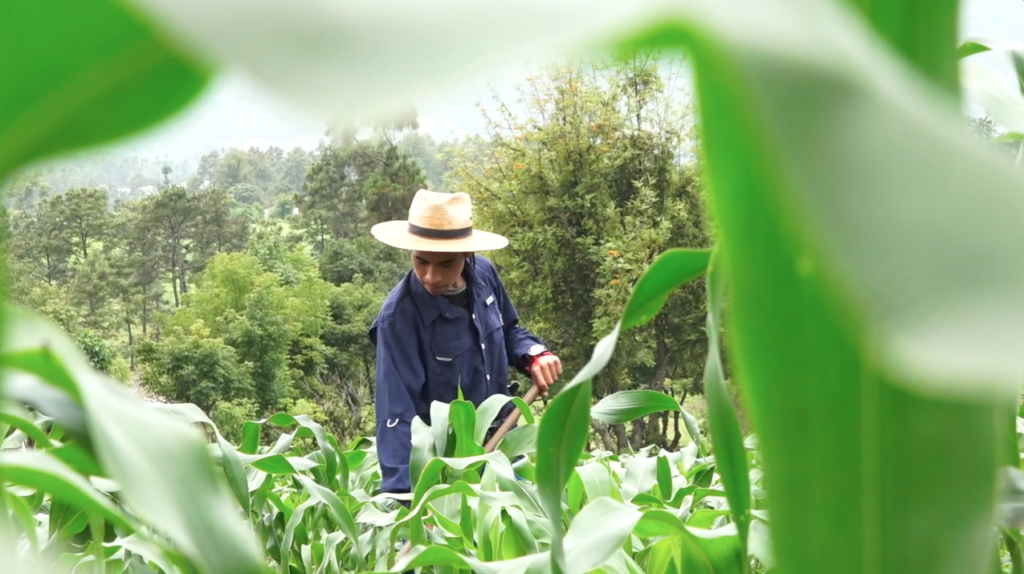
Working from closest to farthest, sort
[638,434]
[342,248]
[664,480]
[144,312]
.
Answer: [664,480] → [638,434] → [144,312] → [342,248]

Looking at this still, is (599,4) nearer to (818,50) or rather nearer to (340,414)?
(818,50)

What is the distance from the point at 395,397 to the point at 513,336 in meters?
0.58

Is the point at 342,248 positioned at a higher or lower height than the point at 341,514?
lower

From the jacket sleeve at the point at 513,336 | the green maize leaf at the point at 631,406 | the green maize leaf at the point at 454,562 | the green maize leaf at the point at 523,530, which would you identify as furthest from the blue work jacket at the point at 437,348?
the green maize leaf at the point at 454,562

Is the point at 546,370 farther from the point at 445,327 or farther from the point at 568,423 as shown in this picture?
the point at 568,423

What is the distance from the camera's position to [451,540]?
2.45ft

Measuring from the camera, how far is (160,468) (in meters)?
0.18

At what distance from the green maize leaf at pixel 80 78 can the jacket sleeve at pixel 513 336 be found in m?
2.31

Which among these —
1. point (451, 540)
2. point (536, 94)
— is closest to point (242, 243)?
point (536, 94)

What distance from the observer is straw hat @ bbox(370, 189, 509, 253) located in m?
2.26

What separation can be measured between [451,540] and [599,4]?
28.2 inches

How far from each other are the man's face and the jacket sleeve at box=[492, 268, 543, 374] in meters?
0.15

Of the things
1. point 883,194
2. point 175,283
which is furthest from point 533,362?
point 175,283

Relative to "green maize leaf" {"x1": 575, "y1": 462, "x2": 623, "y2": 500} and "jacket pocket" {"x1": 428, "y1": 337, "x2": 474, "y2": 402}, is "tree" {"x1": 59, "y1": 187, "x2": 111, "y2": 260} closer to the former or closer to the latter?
"jacket pocket" {"x1": 428, "y1": 337, "x2": 474, "y2": 402}
